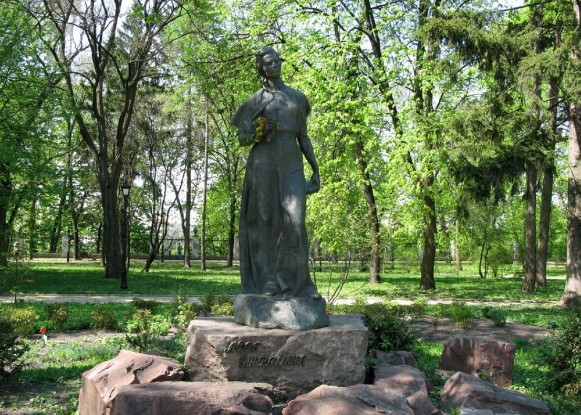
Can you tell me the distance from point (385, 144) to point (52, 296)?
11.4 m

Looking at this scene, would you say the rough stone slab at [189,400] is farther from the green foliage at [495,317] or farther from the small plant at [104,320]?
the green foliage at [495,317]

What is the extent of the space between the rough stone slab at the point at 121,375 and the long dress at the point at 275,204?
125 centimetres

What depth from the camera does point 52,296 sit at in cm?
1688

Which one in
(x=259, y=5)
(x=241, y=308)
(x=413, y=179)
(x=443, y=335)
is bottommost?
(x=443, y=335)

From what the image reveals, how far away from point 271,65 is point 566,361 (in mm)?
4799

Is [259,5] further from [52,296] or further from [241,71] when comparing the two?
[52,296]

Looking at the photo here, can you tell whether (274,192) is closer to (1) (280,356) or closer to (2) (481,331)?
(1) (280,356)

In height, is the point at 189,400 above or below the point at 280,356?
below

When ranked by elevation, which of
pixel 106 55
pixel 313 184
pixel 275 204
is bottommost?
pixel 275 204

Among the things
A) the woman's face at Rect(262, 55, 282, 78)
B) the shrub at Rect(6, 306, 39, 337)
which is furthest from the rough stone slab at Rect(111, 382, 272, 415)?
the shrub at Rect(6, 306, 39, 337)

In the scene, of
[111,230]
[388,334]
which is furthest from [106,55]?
[388,334]

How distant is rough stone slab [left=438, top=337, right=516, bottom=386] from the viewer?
7312 millimetres

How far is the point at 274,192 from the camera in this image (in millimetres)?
6207

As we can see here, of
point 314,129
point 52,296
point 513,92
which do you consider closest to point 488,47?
point 513,92
